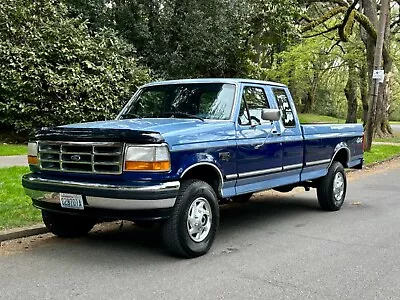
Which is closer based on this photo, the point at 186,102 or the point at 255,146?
the point at 255,146

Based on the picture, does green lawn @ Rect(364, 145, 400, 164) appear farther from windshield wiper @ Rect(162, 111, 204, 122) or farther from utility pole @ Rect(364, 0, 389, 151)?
windshield wiper @ Rect(162, 111, 204, 122)

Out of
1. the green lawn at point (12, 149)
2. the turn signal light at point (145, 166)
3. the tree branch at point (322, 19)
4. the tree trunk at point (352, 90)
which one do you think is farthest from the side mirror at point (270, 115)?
the tree trunk at point (352, 90)

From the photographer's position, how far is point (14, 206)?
7.58 m

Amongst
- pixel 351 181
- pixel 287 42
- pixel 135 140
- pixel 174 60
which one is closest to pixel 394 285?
pixel 135 140

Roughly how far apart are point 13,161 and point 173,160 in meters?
7.90

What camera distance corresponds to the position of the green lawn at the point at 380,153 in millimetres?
16797

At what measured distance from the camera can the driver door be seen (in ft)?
21.2

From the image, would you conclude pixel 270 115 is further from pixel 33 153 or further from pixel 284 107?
pixel 33 153

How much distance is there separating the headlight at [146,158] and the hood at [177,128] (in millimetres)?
152

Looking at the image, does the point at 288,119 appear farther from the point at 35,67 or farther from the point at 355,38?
the point at 355,38

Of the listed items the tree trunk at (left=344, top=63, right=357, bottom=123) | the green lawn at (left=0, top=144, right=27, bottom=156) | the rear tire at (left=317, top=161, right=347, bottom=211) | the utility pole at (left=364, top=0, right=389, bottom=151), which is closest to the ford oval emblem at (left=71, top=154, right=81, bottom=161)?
the rear tire at (left=317, top=161, right=347, bottom=211)

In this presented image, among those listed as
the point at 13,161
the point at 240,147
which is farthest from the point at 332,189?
the point at 13,161

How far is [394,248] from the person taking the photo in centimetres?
627

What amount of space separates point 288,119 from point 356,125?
7.64 ft
